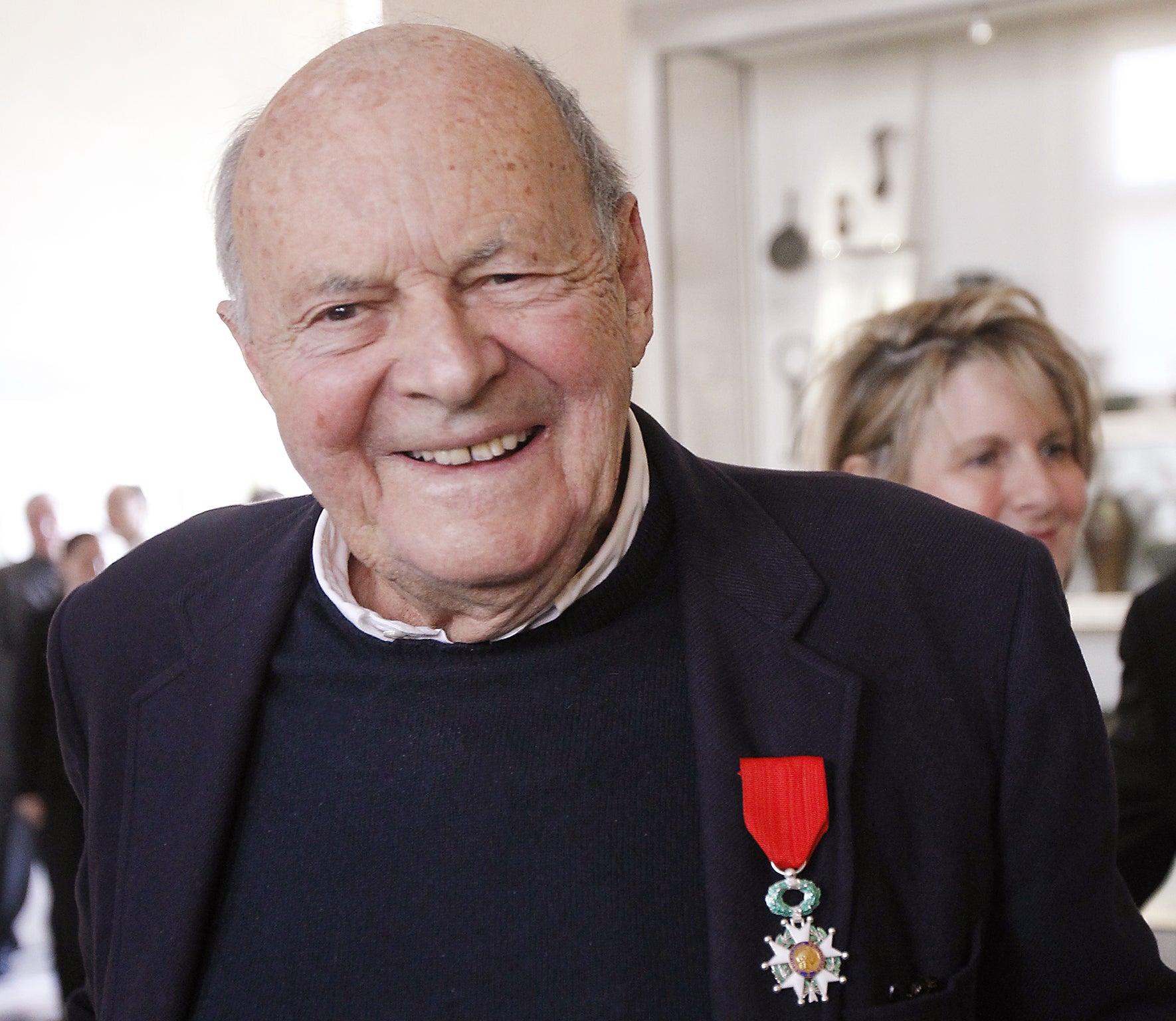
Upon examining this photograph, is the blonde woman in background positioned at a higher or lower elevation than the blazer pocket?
higher

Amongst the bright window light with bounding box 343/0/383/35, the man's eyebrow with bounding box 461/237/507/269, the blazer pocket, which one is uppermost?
the bright window light with bounding box 343/0/383/35

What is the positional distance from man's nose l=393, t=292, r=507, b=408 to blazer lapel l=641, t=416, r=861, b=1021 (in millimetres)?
285

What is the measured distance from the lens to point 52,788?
7.64ft

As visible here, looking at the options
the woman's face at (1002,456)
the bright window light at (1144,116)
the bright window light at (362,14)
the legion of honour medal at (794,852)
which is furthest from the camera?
the bright window light at (1144,116)

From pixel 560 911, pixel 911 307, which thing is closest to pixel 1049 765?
pixel 560 911

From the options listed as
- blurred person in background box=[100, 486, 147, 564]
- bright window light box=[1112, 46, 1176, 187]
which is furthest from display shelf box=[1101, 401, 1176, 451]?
blurred person in background box=[100, 486, 147, 564]

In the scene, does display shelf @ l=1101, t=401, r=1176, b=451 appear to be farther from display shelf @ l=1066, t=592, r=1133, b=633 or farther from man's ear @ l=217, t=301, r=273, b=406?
man's ear @ l=217, t=301, r=273, b=406

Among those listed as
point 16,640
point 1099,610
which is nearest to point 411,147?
point 16,640

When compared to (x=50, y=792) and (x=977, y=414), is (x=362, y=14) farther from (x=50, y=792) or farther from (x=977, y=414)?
(x=50, y=792)

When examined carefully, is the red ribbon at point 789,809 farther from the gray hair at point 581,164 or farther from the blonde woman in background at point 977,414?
the blonde woman in background at point 977,414

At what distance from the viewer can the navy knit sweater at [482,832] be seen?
1.07m

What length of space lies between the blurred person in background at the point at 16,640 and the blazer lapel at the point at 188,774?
961 millimetres

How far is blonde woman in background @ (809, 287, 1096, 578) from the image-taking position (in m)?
2.03

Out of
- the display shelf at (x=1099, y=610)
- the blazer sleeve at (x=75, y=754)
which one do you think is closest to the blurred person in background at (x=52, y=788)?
the blazer sleeve at (x=75, y=754)
